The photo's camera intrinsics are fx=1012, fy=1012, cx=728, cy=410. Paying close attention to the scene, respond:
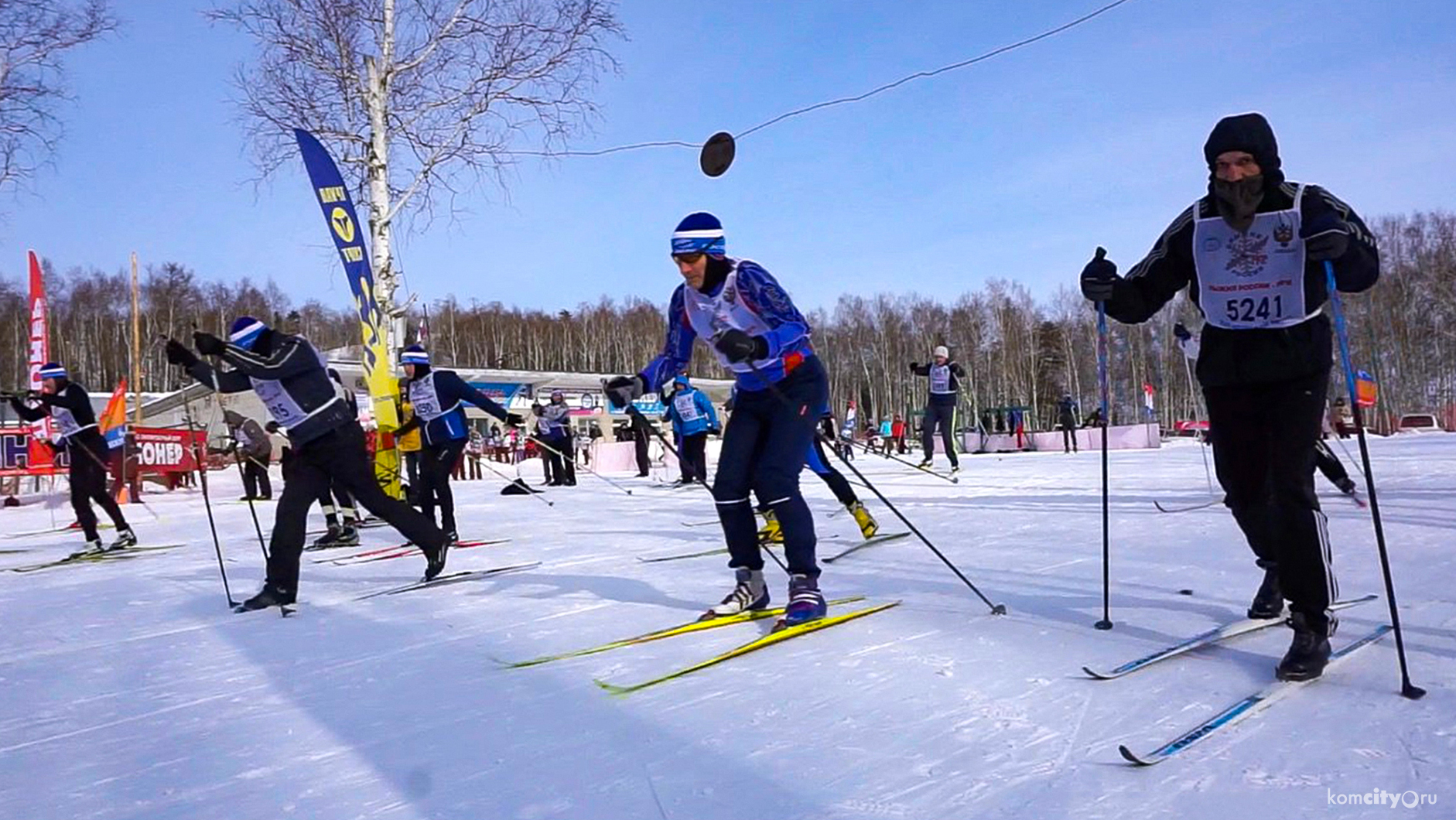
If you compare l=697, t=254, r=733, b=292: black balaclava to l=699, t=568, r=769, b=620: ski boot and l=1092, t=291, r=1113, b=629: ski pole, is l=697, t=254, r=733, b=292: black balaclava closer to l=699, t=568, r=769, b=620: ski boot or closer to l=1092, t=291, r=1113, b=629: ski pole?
l=699, t=568, r=769, b=620: ski boot

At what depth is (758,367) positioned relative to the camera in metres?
4.05

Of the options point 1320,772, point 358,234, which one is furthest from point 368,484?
point 358,234

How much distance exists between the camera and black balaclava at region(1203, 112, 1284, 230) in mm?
3014

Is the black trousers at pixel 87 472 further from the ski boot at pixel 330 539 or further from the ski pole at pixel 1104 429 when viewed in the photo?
the ski pole at pixel 1104 429

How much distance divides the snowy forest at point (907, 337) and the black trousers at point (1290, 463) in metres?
46.6

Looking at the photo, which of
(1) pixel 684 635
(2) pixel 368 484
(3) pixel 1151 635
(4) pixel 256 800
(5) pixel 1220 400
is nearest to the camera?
(4) pixel 256 800

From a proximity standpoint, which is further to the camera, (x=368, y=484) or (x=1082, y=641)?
(x=368, y=484)

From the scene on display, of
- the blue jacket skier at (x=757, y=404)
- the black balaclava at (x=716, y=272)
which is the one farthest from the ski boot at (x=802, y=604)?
the black balaclava at (x=716, y=272)

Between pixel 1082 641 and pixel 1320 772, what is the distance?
4.28ft

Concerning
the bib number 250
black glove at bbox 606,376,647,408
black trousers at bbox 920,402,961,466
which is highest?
Answer: the bib number 250

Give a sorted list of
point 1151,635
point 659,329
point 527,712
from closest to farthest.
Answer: point 527,712 < point 1151,635 < point 659,329

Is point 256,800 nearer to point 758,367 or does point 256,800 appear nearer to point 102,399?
point 758,367

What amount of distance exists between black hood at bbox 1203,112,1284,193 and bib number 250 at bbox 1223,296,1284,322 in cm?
34

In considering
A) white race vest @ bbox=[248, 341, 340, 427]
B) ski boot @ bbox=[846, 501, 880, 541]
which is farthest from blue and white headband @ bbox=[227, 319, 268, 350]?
ski boot @ bbox=[846, 501, 880, 541]
